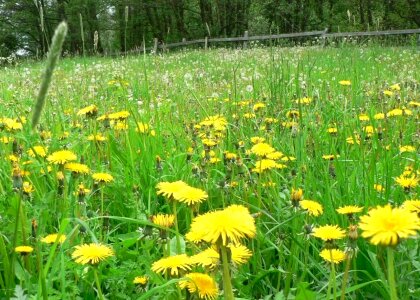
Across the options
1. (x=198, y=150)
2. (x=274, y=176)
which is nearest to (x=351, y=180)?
(x=274, y=176)

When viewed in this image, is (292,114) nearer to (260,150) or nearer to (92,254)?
(260,150)

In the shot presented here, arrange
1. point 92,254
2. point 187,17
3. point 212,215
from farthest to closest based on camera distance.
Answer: point 187,17, point 92,254, point 212,215

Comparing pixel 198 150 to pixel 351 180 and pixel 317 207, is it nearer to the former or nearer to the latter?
pixel 351 180

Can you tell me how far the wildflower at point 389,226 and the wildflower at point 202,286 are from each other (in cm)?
34

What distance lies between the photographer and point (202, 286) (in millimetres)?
941

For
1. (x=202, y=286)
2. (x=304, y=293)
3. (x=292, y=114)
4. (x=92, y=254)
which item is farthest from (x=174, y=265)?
(x=292, y=114)

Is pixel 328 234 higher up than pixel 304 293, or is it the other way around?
pixel 328 234

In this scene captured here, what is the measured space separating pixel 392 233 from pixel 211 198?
1229mm

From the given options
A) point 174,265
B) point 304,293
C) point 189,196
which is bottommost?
point 304,293

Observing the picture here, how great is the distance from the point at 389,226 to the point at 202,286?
39 cm

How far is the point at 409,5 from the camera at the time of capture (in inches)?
824

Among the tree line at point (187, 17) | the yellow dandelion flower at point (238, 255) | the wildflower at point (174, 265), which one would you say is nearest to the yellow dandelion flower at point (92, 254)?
the wildflower at point (174, 265)

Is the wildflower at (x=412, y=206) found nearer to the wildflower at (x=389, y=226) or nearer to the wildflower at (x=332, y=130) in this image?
the wildflower at (x=389, y=226)

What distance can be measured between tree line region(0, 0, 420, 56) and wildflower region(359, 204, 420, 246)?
69.4 ft
